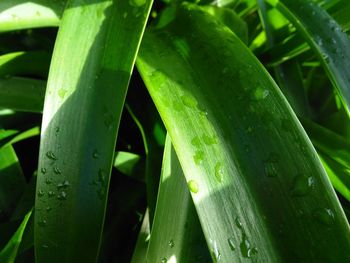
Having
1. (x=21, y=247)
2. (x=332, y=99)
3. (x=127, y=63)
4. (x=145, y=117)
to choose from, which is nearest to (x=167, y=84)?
(x=127, y=63)

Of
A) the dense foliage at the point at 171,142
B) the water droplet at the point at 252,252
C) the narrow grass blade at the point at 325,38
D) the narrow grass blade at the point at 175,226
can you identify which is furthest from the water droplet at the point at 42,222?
the narrow grass blade at the point at 325,38

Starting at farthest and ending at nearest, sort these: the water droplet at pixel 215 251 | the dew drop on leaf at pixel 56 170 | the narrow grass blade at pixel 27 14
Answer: the narrow grass blade at pixel 27 14 < the dew drop on leaf at pixel 56 170 < the water droplet at pixel 215 251

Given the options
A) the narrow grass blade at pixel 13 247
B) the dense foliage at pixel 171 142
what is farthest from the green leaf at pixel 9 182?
the narrow grass blade at pixel 13 247

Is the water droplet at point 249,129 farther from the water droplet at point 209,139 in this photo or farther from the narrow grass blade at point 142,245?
the narrow grass blade at point 142,245

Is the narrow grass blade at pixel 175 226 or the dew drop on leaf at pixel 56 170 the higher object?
the dew drop on leaf at pixel 56 170

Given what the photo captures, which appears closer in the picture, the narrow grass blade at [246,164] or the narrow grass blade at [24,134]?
the narrow grass blade at [246,164]

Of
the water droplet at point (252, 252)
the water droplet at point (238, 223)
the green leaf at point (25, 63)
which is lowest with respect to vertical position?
the water droplet at point (252, 252)

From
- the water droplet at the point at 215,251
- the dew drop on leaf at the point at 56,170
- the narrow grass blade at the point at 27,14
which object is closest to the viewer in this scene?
the water droplet at the point at 215,251

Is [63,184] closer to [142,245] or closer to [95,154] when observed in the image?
[95,154]

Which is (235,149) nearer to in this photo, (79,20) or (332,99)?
(79,20)
